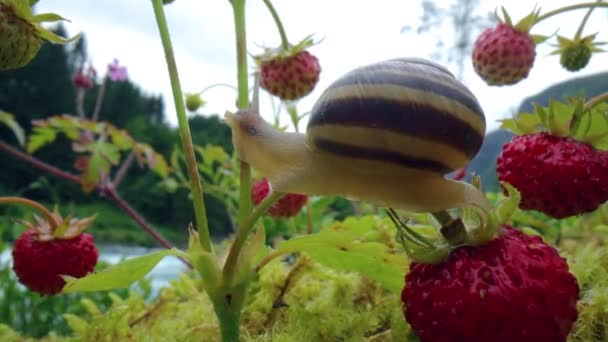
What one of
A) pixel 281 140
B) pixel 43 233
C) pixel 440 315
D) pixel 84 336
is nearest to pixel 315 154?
pixel 281 140

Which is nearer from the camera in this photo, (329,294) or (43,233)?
(329,294)

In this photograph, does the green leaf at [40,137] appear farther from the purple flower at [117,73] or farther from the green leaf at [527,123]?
the green leaf at [527,123]

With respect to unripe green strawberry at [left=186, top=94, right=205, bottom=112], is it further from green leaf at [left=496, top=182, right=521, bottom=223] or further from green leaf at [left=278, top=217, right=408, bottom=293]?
green leaf at [left=496, top=182, right=521, bottom=223]

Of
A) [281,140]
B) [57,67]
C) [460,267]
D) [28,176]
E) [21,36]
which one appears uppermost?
[21,36]

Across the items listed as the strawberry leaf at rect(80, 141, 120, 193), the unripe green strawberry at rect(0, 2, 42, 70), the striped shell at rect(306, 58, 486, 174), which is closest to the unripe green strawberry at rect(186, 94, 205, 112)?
the strawberry leaf at rect(80, 141, 120, 193)

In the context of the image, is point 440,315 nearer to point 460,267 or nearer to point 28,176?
point 460,267

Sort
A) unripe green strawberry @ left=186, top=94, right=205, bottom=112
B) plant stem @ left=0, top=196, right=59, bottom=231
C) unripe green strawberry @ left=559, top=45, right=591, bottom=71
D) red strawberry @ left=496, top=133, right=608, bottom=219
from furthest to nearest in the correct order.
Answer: unripe green strawberry @ left=186, top=94, right=205, bottom=112
unripe green strawberry @ left=559, top=45, right=591, bottom=71
plant stem @ left=0, top=196, right=59, bottom=231
red strawberry @ left=496, top=133, right=608, bottom=219

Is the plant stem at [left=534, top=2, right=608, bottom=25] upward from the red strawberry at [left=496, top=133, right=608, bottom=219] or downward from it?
upward

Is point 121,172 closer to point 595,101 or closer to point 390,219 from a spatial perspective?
point 390,219
